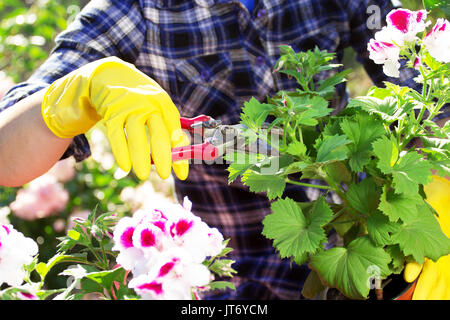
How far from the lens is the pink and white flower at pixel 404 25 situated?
2.18 ft

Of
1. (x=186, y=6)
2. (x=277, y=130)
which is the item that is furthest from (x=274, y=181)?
(x=186, y=6)

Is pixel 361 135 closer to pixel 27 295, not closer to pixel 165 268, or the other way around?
pixel 165 268

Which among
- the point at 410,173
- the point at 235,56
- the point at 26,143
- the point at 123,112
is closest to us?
the point at 410,173

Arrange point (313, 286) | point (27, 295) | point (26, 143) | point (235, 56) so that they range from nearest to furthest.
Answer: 1. point (27, 295)
2. point (313, 286)
3. point (26, 143)
4. point (235, 56)

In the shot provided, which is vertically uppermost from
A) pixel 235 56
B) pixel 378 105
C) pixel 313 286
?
pixel 378 105

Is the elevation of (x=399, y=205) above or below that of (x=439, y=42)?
below

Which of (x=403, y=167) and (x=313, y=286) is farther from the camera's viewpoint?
(x=313, y=286)

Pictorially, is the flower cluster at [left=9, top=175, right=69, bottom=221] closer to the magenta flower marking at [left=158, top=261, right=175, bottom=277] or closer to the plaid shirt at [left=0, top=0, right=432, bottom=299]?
the plaid shirt at [left=0, top=0, right=432, bottom=299]

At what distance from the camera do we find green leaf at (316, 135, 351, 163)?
599mm

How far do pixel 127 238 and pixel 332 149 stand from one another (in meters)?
0.29

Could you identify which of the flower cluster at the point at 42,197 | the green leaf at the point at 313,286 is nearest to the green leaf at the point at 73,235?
the green leaf at the point at 313,286

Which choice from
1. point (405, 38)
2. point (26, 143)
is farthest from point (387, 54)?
point (26, 143)

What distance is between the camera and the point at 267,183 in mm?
643
